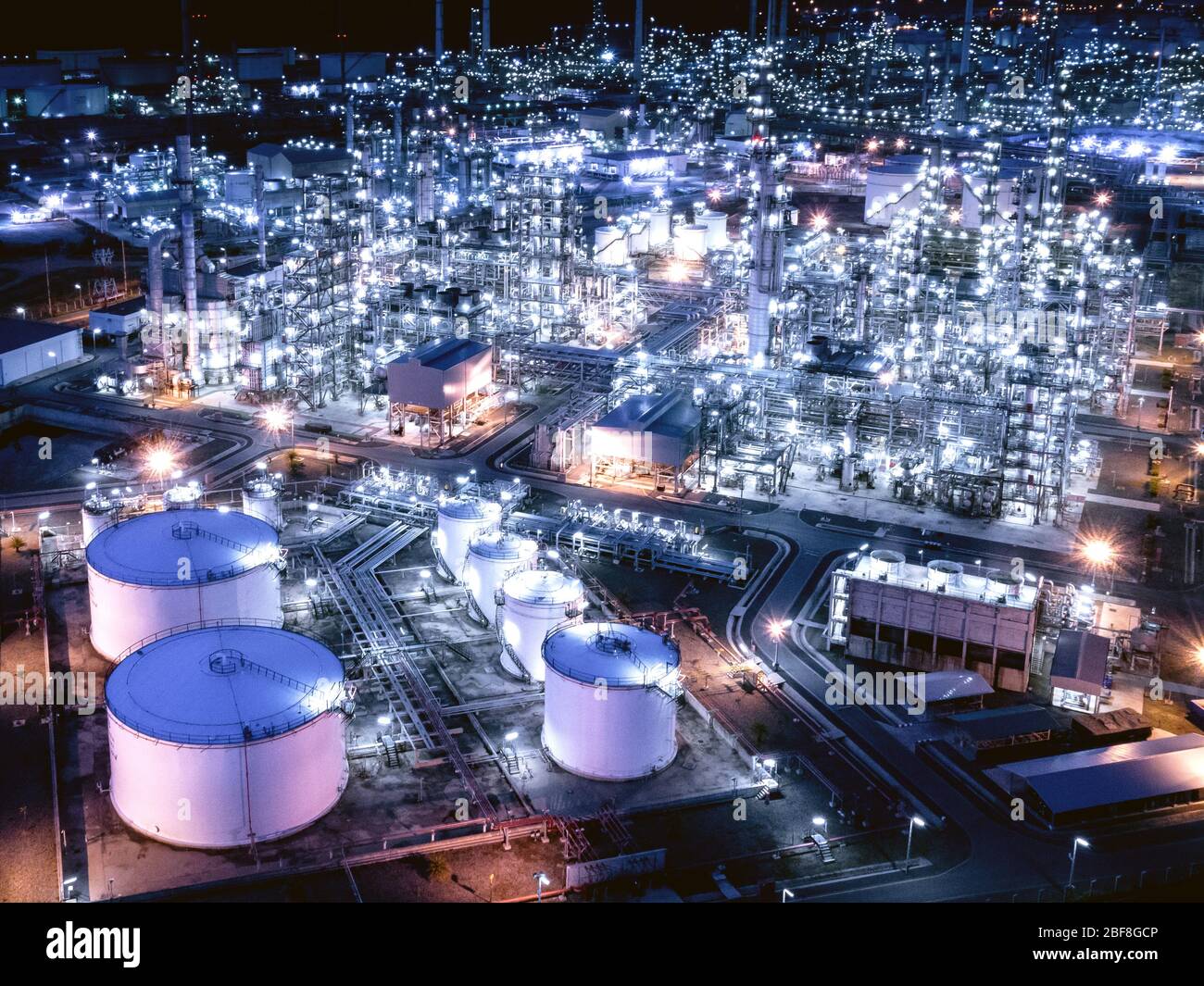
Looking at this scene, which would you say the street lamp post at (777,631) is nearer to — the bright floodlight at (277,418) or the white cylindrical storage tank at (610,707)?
the white cylindrical storage tank at (610,707)

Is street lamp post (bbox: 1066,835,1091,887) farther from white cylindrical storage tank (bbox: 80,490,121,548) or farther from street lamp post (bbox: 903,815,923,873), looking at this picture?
white cylindrical storage tank (bbox: 80,490,121,548)

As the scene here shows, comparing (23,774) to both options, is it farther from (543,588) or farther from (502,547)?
(502,547)

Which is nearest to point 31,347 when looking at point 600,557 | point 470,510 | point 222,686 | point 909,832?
point 470,510

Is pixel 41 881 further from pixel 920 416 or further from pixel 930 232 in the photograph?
pixel 930 232

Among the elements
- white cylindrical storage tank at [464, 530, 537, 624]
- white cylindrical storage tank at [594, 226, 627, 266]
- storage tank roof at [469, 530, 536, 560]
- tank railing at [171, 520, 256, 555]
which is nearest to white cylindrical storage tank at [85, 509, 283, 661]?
tank railing at [171, 520, 256, 555]
